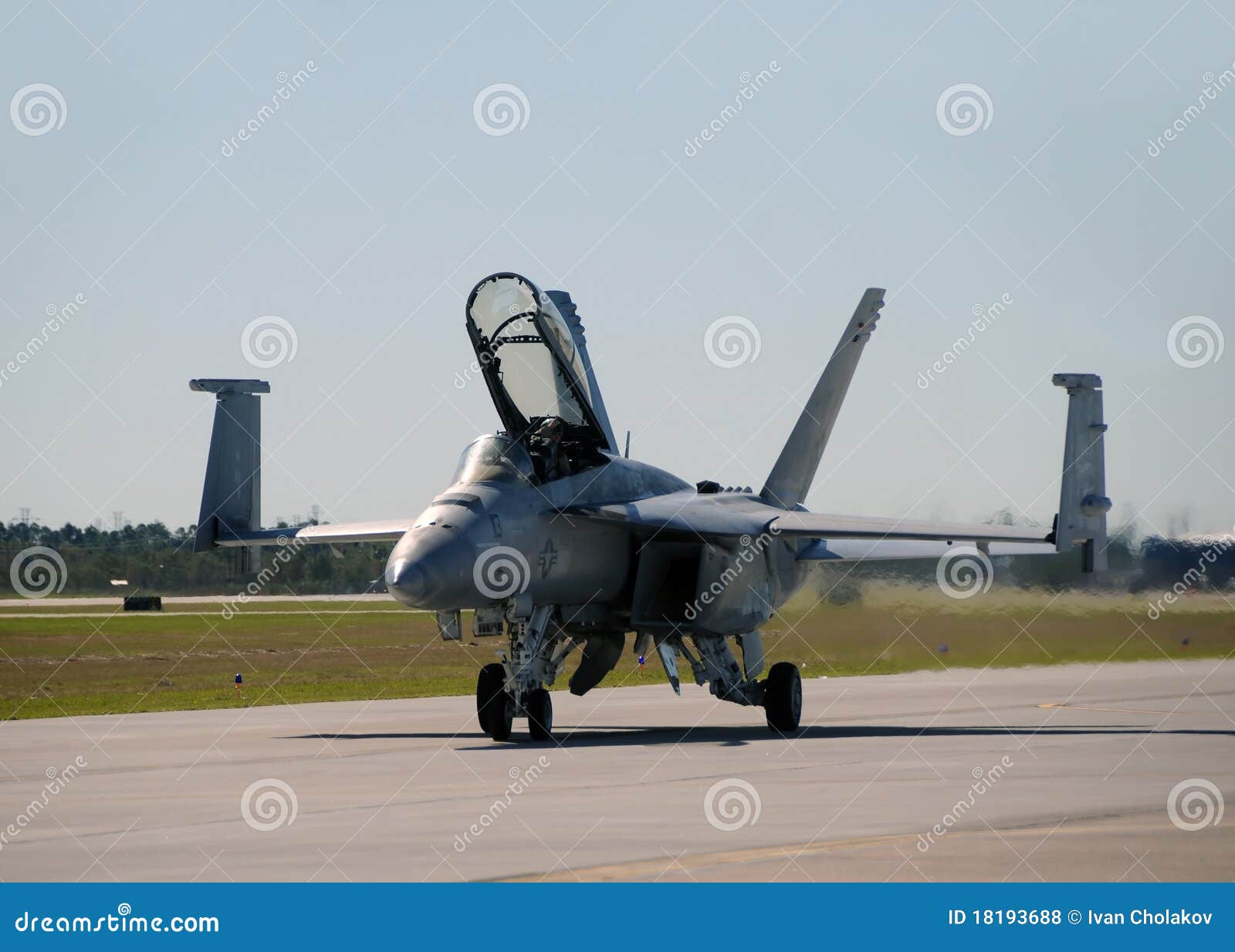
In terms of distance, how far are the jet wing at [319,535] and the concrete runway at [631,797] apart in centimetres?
251

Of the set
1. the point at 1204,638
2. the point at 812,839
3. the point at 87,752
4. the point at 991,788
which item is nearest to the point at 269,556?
the point at 87,752

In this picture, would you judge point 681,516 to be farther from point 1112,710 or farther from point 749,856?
point 749,856

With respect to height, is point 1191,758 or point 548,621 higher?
point 548,621

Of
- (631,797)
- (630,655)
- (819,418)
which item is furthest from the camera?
(630,655)

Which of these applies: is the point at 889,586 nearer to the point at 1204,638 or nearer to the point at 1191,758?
the point at 1204,638

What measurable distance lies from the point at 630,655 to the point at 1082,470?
90.7 ft

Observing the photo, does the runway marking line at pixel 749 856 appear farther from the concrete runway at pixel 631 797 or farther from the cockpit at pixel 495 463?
the cockpit at pixel 495 463

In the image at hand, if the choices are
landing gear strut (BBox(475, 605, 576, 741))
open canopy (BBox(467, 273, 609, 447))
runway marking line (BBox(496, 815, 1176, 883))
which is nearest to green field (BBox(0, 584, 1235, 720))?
landing gear strut (BBox(475, 605, 576, 741))

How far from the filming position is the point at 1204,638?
2845 cm

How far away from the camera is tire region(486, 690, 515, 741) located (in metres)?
18.2

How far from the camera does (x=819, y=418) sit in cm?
2406

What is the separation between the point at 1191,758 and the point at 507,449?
7.95 metres

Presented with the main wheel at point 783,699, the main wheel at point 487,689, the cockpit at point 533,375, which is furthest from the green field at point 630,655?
the main wheel at point 783,699

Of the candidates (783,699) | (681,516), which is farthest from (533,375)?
(783,699)
